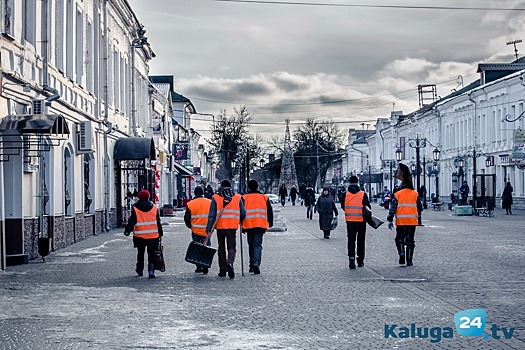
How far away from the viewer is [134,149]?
34.3 metres

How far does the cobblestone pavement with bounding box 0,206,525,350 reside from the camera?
9156mm

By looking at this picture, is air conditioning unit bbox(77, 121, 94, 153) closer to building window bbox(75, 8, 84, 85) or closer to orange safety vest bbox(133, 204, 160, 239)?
building window bbox(75, 8, 84, 85)

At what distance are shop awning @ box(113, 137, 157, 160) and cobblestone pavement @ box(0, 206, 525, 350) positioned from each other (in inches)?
517

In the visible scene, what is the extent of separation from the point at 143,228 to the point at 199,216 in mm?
1187

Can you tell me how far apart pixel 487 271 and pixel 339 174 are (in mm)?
119023

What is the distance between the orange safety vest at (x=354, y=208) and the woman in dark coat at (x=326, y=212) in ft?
32.8

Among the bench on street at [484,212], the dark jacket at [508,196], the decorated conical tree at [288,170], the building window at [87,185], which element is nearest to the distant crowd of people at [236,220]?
the building window at [87,185]

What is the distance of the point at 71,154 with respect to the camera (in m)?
25.0

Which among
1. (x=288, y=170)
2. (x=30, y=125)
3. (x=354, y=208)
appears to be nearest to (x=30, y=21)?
(x=30, y=125)

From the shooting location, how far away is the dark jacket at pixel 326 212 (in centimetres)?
2770

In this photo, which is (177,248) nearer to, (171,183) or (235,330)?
(235,330)

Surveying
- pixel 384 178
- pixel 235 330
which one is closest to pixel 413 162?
pixel 384 178

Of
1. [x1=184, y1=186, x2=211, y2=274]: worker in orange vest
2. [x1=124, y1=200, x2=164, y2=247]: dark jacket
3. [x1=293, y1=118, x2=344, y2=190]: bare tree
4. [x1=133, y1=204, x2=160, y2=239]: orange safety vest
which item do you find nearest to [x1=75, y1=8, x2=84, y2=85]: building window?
[x1=184, y1=186, x2=211, y2=274]: worker in orange vest

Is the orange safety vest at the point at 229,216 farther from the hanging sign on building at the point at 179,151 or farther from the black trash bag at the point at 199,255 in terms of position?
the hanging sign on building at the point at 179,151
